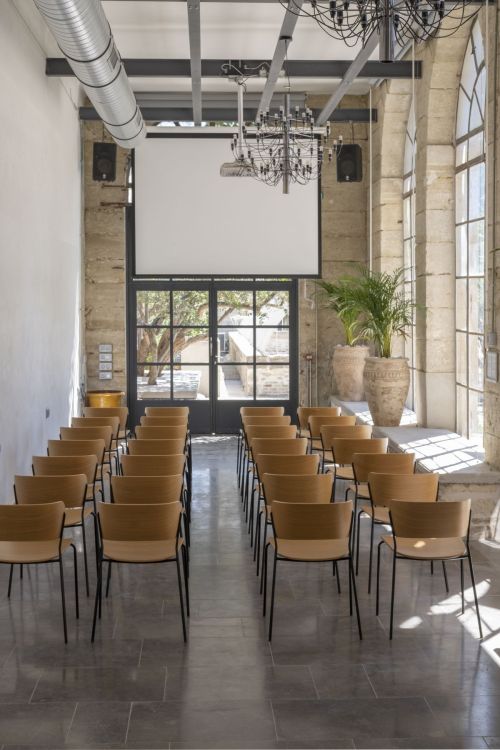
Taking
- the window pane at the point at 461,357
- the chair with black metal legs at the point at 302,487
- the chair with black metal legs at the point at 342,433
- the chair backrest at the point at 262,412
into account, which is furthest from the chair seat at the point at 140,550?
the window pane at the point at 461,357

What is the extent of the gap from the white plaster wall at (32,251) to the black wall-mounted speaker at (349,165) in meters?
4.25

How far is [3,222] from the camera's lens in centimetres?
914

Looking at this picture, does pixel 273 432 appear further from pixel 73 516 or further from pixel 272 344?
pixel 272 344

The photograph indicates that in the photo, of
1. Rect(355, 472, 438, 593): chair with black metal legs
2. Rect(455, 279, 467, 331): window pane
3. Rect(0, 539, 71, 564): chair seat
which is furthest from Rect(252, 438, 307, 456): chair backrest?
Rect(455, 279, 467, 331): window pane

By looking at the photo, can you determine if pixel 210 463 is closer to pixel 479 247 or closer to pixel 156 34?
pixel 479 247

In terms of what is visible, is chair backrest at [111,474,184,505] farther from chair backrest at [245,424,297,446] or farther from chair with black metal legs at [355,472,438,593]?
chair backrest at [245,424,297,446]

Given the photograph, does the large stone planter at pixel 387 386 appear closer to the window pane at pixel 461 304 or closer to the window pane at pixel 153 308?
the window pane at pixel 461 304

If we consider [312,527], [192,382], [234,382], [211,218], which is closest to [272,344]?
[234,382]

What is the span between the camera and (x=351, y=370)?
14.4 m

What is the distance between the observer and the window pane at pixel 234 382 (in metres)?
15.6

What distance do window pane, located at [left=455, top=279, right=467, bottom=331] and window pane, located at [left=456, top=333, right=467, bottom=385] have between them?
0.43 ft

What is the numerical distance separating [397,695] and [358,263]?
37.4ft

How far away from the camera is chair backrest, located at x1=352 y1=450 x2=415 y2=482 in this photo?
7691 millimetres

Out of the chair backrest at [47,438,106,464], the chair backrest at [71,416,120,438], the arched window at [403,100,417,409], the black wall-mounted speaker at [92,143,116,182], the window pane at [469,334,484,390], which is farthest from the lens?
the black wall-mounted speaker at [92,143,116,182]
